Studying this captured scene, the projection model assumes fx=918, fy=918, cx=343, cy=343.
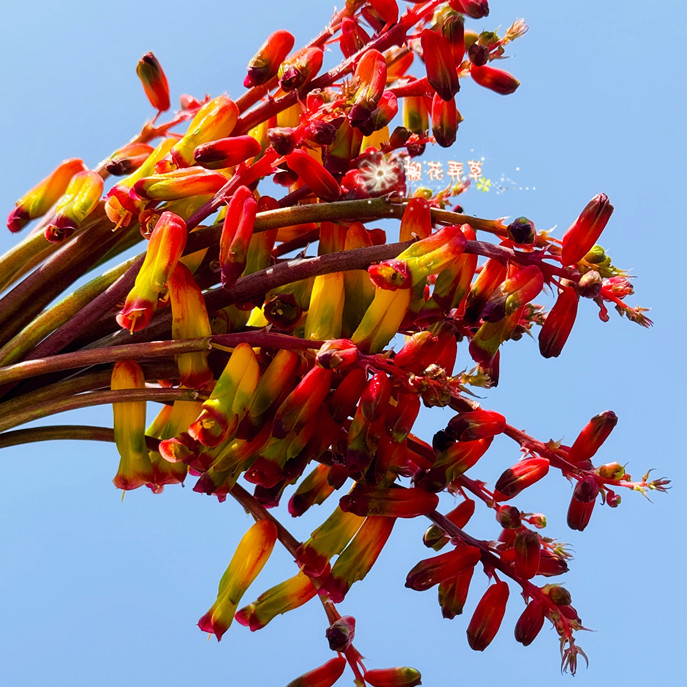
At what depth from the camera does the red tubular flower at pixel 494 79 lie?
1.41 meters

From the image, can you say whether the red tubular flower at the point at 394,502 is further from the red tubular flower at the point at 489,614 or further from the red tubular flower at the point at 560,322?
the red tubular flower at the point at 560,322

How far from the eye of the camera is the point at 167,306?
52.8 inches

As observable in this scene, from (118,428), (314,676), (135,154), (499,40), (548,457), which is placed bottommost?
(314,676)

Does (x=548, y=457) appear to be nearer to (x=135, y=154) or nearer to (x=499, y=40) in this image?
(x=499, y=40)

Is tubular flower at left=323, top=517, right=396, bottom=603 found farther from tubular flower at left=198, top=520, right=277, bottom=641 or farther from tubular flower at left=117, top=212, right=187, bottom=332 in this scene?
tubular flower at left=117, top=212, right=187, bottom=332

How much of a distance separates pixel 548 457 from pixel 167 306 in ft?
1.93

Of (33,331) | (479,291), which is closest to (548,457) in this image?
(479,291)

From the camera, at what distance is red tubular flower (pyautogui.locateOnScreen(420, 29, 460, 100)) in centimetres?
130

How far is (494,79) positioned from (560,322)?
0.43 meters

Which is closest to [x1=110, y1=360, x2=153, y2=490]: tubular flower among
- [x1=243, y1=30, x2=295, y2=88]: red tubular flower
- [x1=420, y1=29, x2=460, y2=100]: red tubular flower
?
[x1=243, y1=30, x2=295, y2=88]: red tubular flower

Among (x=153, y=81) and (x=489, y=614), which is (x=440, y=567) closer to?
(x=489, y=614)

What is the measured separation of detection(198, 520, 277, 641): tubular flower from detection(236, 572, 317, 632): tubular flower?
3 cm

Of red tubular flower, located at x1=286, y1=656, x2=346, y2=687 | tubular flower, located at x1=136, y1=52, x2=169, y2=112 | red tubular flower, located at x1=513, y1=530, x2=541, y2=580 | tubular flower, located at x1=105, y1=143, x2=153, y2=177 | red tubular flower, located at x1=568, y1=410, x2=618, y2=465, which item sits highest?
tubular flower, located at x1=136, y1=52, x2=169, y2=112

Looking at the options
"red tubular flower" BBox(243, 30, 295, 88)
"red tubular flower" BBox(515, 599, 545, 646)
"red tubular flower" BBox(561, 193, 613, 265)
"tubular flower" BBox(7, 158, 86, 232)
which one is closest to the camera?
"red tubular flower" BBox(561, 193, 613, 265)
